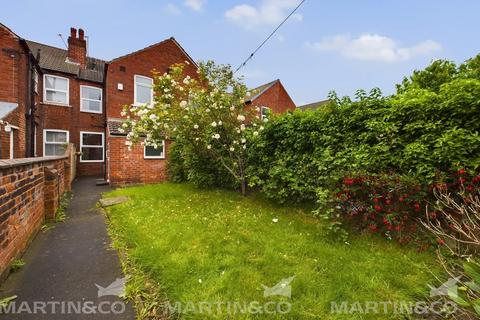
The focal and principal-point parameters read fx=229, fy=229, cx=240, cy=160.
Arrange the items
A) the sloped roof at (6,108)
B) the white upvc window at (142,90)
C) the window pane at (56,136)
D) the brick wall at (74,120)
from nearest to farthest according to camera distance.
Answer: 1. the sloped roof at (6,108)
2. the brick wall at (74,120)
3. the window pane at (56,136)
4. the white upvc window at (142,90)

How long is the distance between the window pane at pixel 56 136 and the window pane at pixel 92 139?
0.88 meters

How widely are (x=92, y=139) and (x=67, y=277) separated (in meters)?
12.6

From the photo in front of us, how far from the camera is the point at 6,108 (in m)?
8.45

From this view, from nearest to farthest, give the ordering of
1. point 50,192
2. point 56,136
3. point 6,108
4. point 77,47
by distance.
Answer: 1. point 50,192
2. point 6,108
3. point 56,136
4. point 77,47

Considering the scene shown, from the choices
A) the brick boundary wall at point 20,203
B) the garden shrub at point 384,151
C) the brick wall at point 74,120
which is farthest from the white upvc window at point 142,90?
the garden shrub at point 384,151

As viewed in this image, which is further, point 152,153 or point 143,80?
point 143,80

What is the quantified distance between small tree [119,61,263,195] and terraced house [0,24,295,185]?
2774mm

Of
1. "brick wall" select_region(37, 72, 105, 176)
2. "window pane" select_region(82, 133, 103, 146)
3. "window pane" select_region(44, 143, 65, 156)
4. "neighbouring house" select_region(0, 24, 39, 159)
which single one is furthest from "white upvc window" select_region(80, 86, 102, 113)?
"neighbouring house" select_region(0, 24, 39, 159)

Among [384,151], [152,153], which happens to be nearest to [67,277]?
[384,151]

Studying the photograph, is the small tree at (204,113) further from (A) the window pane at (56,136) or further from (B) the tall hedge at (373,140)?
(A) the window pane at (56,136)

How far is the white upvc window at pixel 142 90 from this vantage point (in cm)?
1255

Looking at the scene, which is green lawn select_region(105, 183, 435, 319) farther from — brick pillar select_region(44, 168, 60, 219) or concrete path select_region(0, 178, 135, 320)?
brick pillar select_region(44, 168, 60, 219)

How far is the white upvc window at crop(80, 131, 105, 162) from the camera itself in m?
13.1

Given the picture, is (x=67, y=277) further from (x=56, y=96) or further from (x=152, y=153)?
(x=56, y=96)
